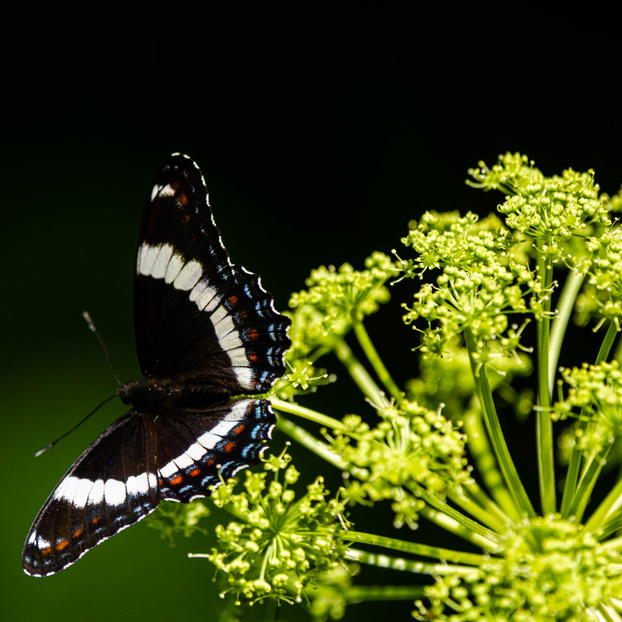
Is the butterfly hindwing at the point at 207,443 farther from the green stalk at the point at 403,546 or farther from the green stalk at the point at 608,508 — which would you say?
the green stalk at the point at 608,508

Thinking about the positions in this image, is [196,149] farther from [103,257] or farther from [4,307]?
[4,307]

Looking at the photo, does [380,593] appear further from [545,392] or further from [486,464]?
[545,392]

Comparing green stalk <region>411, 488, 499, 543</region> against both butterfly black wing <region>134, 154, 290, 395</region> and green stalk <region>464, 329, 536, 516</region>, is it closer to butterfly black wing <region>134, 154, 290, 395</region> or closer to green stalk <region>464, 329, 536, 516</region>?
green stalk <region>464, 329, 536, 516</region>

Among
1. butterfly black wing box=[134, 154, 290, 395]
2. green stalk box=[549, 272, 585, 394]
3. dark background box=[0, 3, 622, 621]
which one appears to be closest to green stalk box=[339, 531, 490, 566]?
butterfly black wing box=[134, 154, 290, 395]

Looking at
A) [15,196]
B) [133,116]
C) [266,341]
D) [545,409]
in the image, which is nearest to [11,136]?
[15,196]

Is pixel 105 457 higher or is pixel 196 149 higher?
pixel 196 149

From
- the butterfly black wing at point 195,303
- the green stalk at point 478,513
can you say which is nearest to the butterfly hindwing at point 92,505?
the butterfly black wing at point 195,303
